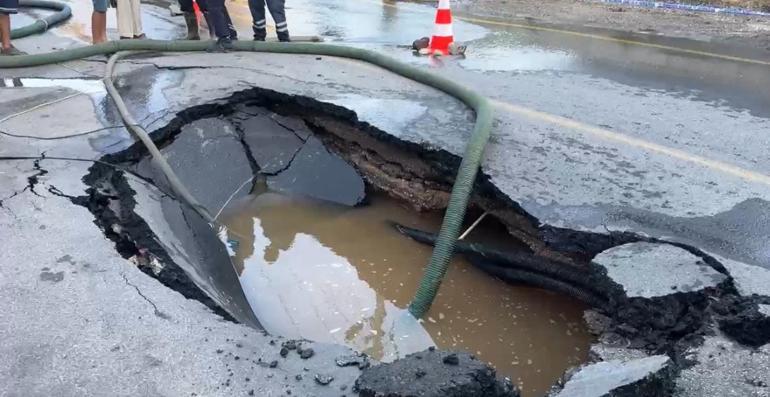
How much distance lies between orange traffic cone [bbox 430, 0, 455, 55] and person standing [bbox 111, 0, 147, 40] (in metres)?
3.49

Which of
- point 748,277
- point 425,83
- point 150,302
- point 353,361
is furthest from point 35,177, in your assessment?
point 748,277

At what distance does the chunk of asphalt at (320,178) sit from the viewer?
495 cm

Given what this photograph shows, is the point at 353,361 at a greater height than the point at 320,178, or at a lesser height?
greater

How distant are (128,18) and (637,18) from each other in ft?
25.8

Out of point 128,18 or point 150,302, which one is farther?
point 128,18

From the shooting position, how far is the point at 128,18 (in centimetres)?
771

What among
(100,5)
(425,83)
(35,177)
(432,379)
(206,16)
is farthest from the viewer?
(206,16)

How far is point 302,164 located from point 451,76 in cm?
215

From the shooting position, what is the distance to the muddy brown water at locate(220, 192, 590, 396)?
11.2ft

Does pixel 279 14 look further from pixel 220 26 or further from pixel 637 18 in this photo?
pixel 637 18

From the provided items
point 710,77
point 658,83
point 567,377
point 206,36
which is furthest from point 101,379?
point 206,36

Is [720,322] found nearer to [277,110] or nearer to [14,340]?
[14,340]

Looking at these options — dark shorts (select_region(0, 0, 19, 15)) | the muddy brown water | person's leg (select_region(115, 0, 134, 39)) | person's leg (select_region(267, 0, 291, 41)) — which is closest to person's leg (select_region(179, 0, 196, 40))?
person's leg (select_region(115, 0, 134, 39))

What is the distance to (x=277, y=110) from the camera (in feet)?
17.4
